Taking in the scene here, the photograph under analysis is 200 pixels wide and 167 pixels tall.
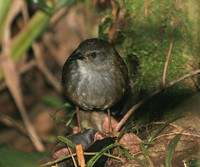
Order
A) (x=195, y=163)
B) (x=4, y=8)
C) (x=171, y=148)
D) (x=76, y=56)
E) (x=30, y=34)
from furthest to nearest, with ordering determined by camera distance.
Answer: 1. (x=30, y=34)
2. (x=4, y=8)
3. (x=76, y=56)
4. (x=171, y=148)
5. (x=195, y=163)

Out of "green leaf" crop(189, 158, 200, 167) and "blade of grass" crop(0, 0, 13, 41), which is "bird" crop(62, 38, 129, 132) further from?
"blade of grass" crop(0, 0, 13, 41)

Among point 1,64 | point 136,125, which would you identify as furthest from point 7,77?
point 136,125

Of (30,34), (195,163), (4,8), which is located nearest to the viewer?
(195,163)

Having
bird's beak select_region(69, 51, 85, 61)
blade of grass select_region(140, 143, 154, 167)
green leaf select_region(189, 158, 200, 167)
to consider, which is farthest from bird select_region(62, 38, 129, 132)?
green leaf select_region(189, 158, 200, 167)

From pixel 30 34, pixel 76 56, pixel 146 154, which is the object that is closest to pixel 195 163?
pixel 146 154

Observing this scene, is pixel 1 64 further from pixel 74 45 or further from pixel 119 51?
pixel 119 51

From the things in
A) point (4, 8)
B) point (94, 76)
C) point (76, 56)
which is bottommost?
point (94, 76)

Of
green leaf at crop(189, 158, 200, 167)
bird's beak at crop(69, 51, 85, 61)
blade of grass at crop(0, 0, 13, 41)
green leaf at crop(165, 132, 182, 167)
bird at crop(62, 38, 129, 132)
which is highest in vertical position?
blade of grass at crop(0, 0, 13, 41)

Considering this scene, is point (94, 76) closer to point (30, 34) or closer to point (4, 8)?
point (4, 8)
